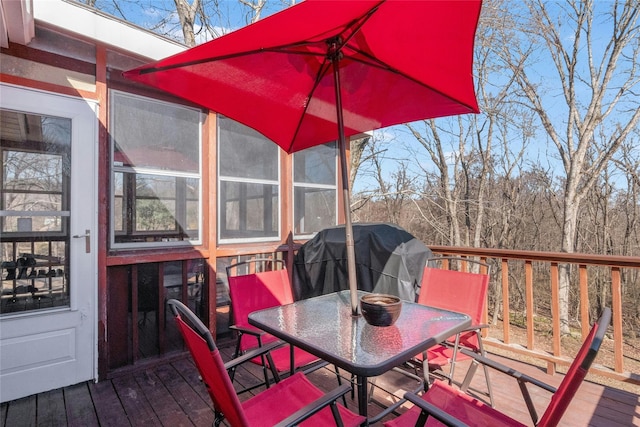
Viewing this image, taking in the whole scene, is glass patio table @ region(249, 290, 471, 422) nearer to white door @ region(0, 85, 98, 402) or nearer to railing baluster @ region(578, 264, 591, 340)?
railing baluster @ region(578, 264, 591, 340)

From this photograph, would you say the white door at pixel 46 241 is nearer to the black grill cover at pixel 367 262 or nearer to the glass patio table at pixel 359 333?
the glass patio table at pixel 359 333

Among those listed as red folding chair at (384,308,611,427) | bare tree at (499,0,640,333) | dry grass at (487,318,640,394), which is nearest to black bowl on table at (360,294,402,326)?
red folding chair at (384,308,611,427)

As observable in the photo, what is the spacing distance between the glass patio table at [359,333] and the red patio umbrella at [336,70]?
25 cm

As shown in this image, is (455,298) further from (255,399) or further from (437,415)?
(255,399)

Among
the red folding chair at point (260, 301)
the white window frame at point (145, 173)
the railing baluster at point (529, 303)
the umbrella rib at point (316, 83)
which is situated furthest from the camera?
the railing baluster at point (529, 303)

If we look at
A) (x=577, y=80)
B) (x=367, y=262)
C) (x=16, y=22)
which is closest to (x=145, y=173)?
(x=16, y=22)

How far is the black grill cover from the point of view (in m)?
3.23

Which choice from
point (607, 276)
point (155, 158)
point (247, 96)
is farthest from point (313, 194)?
point (607, 276)

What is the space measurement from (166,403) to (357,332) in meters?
1.78

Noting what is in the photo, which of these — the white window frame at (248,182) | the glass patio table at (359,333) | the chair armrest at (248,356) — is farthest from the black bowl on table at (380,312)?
the white window frame at (248,182)

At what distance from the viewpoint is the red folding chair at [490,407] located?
3.70 feet

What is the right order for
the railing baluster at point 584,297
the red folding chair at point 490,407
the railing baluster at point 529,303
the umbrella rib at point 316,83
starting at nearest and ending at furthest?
the red folding chair at point 490,407, the umbrella rib at point 316,83, the railing baluster at point 584,297, the railing baluster at point 529,303

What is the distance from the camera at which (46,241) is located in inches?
106

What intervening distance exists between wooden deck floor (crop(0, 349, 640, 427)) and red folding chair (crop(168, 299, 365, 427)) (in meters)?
0.89
